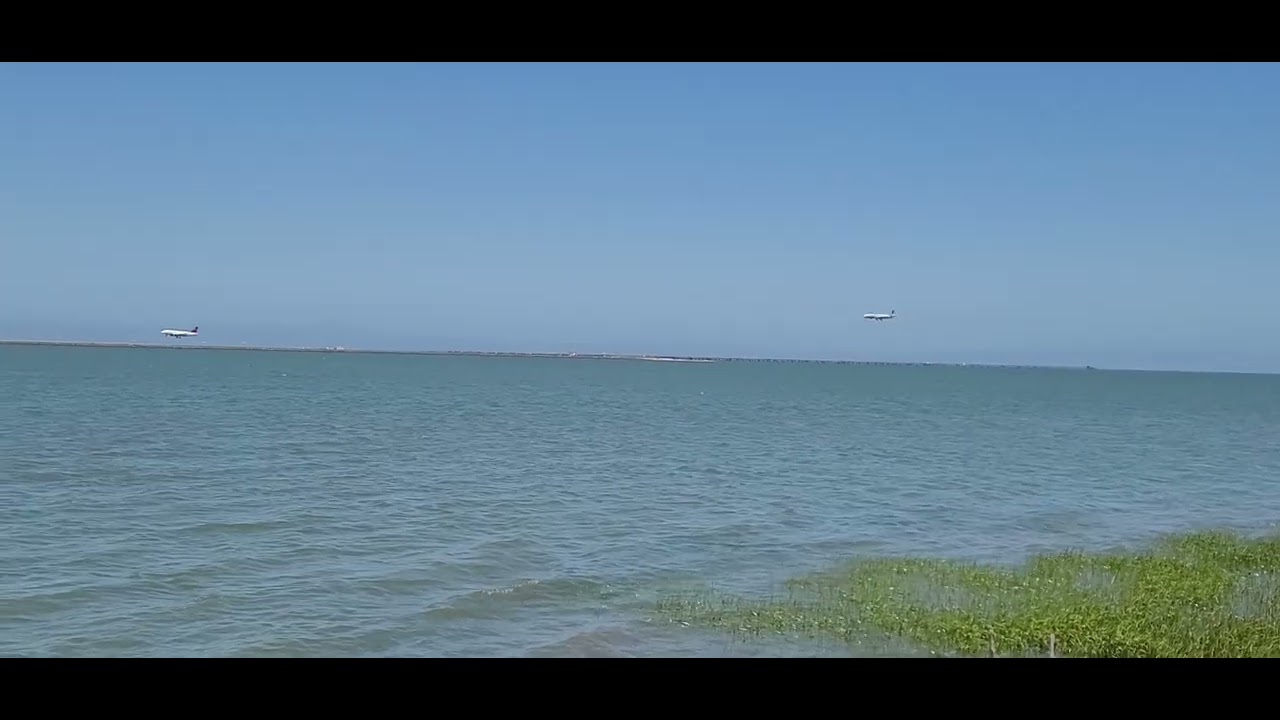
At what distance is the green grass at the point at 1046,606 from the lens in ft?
43.7

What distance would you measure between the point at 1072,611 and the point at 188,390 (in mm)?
82196

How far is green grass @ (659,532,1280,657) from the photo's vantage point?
524 inches

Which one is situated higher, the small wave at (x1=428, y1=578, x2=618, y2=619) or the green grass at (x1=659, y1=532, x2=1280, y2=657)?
the green grass at (x1=659, y1=532, x2=1280, y2=657)

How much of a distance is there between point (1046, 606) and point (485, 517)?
13.8 meters

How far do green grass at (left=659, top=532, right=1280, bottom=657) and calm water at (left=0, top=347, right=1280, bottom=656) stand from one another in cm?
121

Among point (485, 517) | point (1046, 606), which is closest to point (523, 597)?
point (485, 517)

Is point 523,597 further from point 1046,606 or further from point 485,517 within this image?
point 1046,606

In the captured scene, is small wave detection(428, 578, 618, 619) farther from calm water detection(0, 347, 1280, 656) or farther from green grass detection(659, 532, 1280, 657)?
green grass detection(659, 532, 1280, 657)

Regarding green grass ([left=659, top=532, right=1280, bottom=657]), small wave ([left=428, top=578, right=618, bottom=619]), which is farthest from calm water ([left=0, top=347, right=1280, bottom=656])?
green grass ([left=659, top=532, right=1280, bottom=657])

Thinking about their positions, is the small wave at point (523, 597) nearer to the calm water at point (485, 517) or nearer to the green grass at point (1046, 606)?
the calm water at point (485, 517)

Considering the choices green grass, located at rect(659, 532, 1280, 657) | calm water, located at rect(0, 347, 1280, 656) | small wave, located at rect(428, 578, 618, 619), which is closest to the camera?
green grass, located at rect(659, 532, 1280, 657)

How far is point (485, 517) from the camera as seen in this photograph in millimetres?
24531
